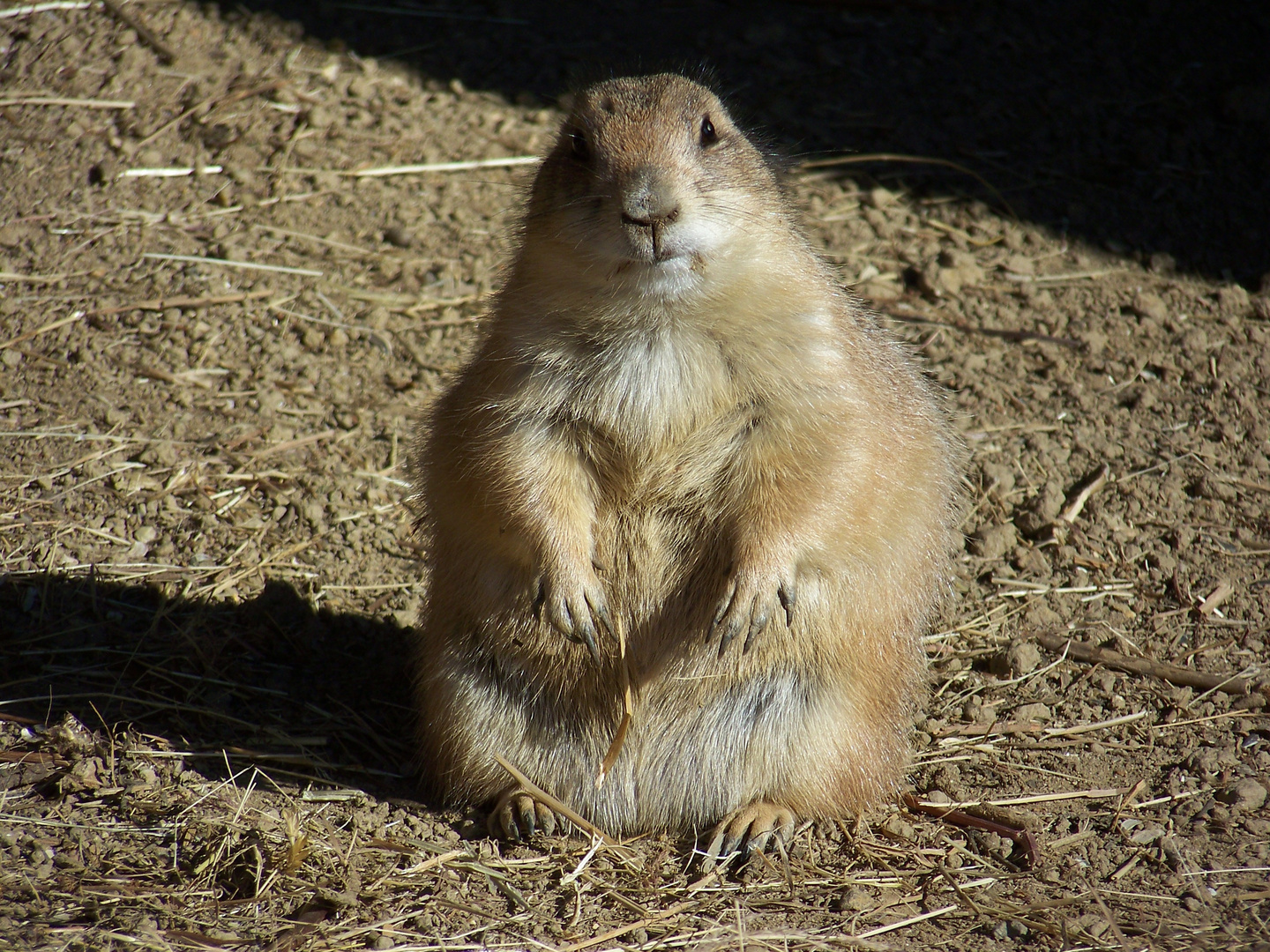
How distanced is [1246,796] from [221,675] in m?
4.09

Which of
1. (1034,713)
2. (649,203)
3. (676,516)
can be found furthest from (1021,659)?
(649,203)

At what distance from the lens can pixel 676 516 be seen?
4055 millimetres

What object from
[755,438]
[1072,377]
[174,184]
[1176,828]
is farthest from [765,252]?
[174,184]

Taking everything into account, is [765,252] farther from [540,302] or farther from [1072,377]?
[1072,377]

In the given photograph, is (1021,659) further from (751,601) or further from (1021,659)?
(751,601)

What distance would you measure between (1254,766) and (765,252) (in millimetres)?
2787

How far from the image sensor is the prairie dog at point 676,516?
3832mm

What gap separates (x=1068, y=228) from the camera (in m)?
7.19

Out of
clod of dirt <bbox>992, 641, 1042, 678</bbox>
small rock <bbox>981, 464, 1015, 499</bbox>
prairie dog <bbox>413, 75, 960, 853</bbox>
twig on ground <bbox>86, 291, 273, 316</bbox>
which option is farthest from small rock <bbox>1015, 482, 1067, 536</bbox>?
twig on ground <bbox>86, 291, 273, 316</bbox>

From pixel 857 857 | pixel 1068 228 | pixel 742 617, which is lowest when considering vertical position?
pixel 857 857

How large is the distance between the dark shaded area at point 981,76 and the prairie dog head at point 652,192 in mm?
3611

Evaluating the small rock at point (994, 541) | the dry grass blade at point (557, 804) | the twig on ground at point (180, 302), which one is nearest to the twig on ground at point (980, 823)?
the dry grass blade at point (557, 804)

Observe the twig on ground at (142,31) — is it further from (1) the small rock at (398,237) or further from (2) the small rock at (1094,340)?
(2) the small rock at (1094,340)

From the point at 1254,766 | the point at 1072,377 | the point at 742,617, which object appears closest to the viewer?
the point at 742,617
